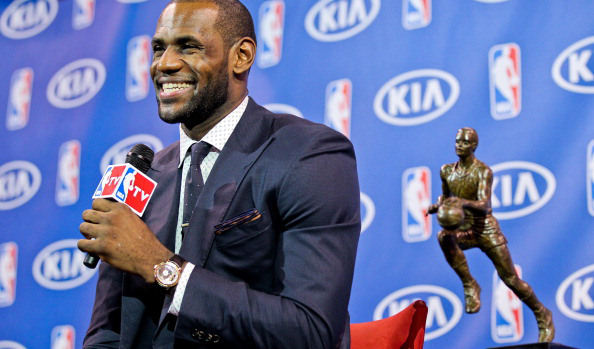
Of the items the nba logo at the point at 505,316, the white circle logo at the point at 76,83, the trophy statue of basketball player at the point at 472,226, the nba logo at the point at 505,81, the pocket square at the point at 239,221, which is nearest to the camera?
the pocket square at the point at 239,221

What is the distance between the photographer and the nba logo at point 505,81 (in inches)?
114

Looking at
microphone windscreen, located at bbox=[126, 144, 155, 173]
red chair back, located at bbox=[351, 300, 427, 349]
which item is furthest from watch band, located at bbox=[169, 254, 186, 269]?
red chair back, located at bbox=[351, 300, 427, 349]

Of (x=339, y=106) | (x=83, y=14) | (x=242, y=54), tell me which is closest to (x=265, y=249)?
(x=242, y=54)

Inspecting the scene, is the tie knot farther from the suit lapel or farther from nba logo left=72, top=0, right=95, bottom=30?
nba logo left=72, top=0, right=95, bottom=30

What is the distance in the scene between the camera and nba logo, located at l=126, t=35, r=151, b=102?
3.95 m

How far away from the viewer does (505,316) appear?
267 centimetres

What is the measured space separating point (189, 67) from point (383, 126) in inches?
61.3

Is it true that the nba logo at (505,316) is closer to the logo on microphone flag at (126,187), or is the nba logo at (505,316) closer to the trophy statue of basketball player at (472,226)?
the trophy statue of basketball player at (472,226)

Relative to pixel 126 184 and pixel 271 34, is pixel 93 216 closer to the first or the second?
pixel 126 184

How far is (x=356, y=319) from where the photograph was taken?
3010 millimetres

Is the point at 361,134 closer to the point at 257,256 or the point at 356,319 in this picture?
the point at 356,319

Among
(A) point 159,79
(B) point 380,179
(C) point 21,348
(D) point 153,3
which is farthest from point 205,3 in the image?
(C) point 21,348

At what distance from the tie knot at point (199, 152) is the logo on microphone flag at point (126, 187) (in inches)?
8.6

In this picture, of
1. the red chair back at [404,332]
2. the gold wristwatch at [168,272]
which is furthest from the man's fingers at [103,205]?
the red chair back at [404,332]
